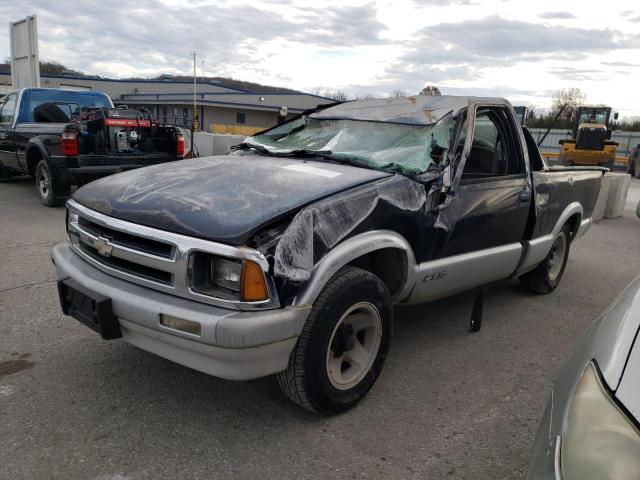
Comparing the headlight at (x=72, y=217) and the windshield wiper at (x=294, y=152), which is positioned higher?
the windshield wiper at (x=294, y=152)

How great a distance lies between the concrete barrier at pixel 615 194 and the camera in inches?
434

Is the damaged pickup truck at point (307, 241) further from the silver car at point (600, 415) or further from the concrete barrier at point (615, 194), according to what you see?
the concrete barrier at point (615, 194)

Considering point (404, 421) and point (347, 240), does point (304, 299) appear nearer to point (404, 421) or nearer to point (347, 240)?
point (347, 240)

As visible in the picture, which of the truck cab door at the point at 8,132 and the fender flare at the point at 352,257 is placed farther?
the truck cab door at the point at 8,132

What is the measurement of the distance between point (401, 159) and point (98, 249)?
6.38 ft

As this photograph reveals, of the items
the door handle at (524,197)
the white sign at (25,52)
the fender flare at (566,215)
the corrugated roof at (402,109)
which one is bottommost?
the fender flare at (566,215)

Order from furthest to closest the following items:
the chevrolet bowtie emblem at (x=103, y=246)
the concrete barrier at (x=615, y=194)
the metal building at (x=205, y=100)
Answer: the metal building at (x=205, y=100) → the concrete barrier at (x=615, y=194) → the chevrolet bowtie emblem at (x=103, y=246)

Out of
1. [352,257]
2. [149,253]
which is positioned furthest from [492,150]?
[149,253]

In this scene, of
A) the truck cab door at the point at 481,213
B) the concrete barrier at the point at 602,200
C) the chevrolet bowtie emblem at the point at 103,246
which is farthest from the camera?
the concrete barrier at the point at 602,200

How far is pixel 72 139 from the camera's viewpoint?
26.3 feet

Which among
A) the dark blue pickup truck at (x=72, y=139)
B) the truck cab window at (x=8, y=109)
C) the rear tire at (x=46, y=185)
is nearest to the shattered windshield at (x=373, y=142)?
the dark blue pickup truck at (x=72, y=139)

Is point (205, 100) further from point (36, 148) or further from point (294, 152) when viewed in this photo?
point (294, 152)

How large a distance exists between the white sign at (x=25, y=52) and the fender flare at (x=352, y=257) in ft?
51.3

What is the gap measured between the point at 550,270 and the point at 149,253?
4.29 metres
